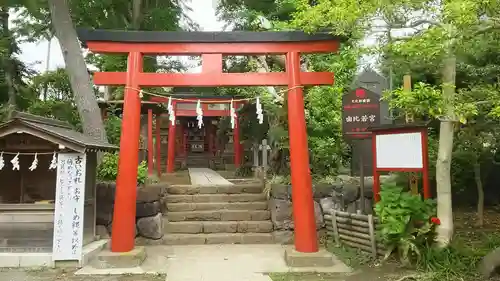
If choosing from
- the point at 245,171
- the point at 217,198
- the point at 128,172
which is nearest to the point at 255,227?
the point at 217,198

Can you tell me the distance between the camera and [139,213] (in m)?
9.75

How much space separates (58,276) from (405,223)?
601 centimetres

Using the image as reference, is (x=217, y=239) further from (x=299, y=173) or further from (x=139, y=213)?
(x=299, y=173)

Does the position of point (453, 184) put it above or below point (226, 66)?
below

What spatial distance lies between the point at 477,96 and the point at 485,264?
269 centimetres

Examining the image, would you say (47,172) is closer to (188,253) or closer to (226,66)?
(188,253)

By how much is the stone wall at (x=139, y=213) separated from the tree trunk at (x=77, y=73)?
203 centimetres

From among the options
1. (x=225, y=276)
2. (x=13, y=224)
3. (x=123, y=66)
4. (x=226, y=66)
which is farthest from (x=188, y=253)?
(x=226, y=66)

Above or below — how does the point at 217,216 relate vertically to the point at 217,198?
below

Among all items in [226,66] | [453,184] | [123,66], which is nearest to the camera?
[453,184]

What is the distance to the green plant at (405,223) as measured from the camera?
670cm

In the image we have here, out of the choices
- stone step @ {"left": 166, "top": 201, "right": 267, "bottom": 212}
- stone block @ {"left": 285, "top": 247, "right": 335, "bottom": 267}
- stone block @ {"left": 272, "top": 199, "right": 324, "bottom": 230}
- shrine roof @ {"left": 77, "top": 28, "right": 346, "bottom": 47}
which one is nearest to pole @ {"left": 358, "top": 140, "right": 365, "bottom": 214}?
stone block @ {"left": 272, "top": 199, "right": 324, "bottom": 230}

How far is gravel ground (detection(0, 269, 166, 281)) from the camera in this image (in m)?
6.77

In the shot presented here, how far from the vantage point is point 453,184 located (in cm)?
1144
